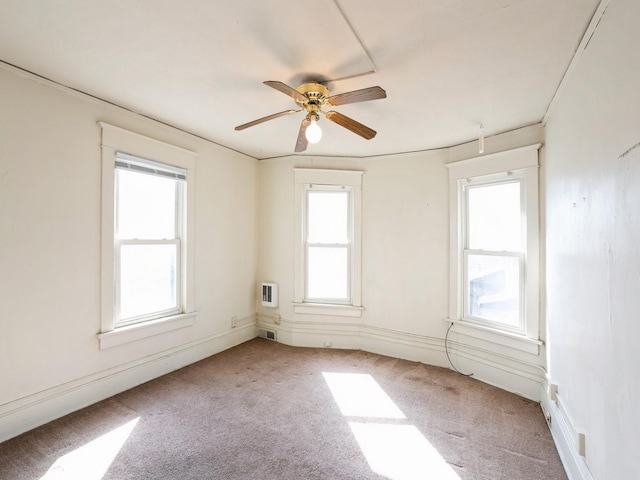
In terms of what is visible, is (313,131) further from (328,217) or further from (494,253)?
(494,253)

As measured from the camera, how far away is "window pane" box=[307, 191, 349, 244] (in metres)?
3.90

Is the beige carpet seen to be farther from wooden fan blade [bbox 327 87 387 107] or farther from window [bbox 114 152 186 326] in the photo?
wooden fan blade [bbox 327 87 387 107]

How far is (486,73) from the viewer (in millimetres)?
1925

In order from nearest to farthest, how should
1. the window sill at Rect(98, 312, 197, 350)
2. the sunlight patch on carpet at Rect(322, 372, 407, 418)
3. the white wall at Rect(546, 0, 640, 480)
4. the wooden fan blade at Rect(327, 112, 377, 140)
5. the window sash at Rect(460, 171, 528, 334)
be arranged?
1. the white wall at Rect(546, 0, 640, 480)
2. the wooden fan blade at Rect(327, 112, 377, 140)
3. the sunlight patch on carpet at Rect(322, 372, 407, 418)
4. the window sill at Rect(98, 312, 197, 350)
5. the window sash at Rect(460, 171, 528, 334)

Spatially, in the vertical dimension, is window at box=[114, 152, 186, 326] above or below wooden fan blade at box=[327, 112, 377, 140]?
below

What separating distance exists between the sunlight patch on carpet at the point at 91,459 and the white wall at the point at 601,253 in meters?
2.59

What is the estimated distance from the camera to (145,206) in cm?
291

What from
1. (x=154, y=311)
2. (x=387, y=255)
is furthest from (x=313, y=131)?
(x=154, y=311)

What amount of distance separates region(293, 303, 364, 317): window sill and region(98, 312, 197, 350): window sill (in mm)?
1291

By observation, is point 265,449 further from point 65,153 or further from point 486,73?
point 486,73

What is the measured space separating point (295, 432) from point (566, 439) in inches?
67.5

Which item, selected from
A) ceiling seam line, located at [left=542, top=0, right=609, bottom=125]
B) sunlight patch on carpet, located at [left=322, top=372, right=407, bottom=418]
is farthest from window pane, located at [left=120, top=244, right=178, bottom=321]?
ceiling seam line, located at [left=542, top=0, right=609, bottom=125]

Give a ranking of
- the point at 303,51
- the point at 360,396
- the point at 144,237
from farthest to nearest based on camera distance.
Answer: the point at 144,237, the point at 360,396, the point at 303,51

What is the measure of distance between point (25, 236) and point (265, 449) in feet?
7.13
